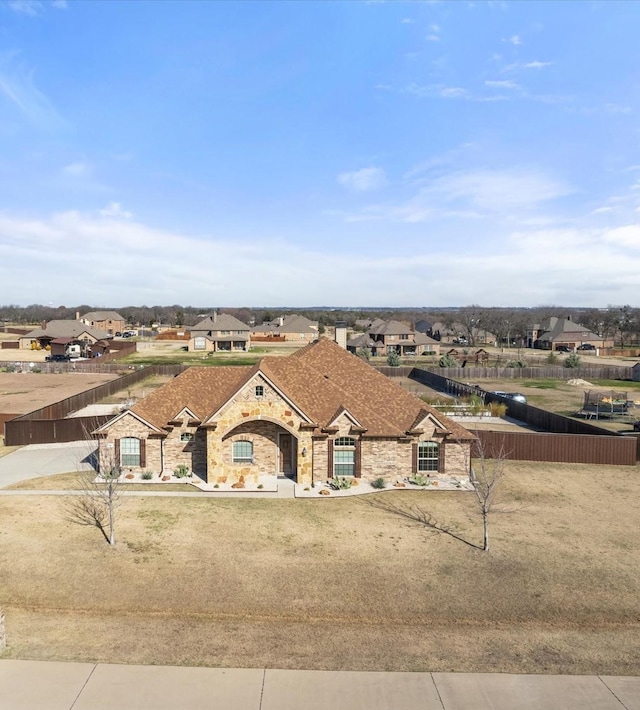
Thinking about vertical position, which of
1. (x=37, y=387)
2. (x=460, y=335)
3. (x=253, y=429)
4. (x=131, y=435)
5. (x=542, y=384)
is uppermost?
(x=460, y=335)

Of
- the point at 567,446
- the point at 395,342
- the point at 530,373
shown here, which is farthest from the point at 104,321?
the point at 567,446

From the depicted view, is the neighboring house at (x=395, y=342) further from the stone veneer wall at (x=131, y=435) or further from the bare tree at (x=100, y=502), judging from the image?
the bare tree at (x=100, y=502)

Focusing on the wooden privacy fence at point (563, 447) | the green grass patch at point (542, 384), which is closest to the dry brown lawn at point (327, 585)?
the wooden privacy fence at point (563, 447)

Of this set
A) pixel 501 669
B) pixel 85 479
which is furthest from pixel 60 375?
pixel 501 669

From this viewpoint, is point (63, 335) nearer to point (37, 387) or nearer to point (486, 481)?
point (37, 387)

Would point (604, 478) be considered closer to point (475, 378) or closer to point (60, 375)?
point (475, 378)

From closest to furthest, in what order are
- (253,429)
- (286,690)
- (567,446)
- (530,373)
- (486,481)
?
1. (286,690)
2. (486,481)
3. (253,429)
4. (567,446)
5. (530,373)
